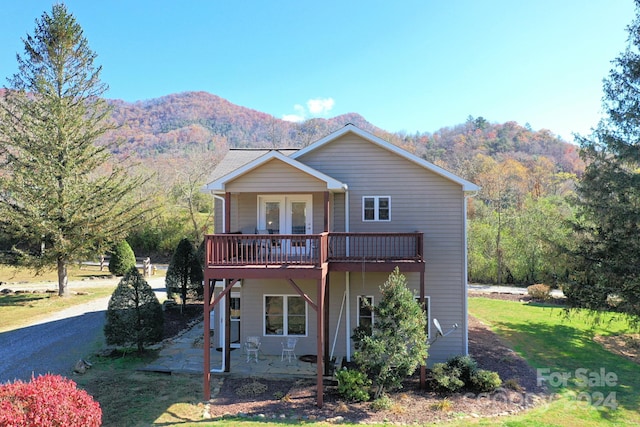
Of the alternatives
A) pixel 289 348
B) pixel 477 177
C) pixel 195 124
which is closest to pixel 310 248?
pixel 289 348

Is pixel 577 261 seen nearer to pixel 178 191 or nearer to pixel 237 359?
pixel 237 359

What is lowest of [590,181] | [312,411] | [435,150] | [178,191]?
[312,411]

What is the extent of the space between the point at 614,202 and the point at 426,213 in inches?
256

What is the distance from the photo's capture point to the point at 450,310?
12.5 meters

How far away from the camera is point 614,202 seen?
517 inches

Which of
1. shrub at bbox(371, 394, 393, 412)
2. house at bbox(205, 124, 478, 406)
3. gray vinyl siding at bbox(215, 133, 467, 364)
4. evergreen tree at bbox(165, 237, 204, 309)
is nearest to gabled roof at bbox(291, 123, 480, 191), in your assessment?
house at bbox(205, 124, 478, 406)

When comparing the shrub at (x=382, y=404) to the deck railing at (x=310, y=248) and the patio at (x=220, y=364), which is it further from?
the deck railing at (x=310, y=248)

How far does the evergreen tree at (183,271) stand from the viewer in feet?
60.5

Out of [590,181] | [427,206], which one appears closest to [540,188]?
[590,181]

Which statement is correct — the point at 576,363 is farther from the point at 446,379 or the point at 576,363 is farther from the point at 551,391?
the point at 446,379

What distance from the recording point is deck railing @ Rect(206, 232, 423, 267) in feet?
33.3

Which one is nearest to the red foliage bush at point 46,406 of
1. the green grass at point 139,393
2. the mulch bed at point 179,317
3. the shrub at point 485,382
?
the green grass at point 139,393

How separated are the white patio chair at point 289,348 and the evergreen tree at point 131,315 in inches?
164

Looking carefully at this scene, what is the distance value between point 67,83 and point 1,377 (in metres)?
15.9
